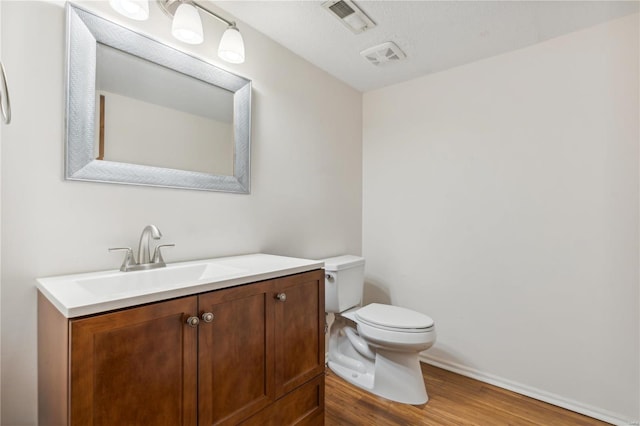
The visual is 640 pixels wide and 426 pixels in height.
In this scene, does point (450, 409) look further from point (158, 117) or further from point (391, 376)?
point (158, 117)

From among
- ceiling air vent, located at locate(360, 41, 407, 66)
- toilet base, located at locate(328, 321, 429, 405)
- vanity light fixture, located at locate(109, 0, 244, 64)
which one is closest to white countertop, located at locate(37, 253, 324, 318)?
toilet base, located at locate(328, 321, 429, 405)

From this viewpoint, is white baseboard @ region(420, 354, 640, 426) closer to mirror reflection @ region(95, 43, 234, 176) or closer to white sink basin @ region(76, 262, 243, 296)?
white sink basin @ region(76, 262, 243, 296)

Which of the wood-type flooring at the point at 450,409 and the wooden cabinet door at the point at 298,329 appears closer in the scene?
the wooden cabinet door at the point at 298,329

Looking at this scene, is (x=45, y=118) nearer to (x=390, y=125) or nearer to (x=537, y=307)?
(x=390, y=125)

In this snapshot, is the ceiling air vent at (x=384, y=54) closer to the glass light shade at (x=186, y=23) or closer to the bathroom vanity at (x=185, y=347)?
the glass light shade at (x=186, y=23)

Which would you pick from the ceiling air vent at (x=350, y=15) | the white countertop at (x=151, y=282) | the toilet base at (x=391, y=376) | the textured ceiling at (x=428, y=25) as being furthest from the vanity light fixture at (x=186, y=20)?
the toilet base at (x=391, y=376)

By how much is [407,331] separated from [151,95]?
1.74m

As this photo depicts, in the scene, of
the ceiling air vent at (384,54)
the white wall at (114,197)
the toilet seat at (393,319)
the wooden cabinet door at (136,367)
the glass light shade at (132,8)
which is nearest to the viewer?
the wooden cabinet door at (136,367)

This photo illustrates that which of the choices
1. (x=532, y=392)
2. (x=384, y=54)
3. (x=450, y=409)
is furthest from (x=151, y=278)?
(x=532, y=392)

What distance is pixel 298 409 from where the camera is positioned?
1273mm

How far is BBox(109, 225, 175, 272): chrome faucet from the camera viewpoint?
1.18 meters

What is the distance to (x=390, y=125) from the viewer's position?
2.48 m

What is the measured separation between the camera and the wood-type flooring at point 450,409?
1.59 m

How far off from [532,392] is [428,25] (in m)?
2.26
